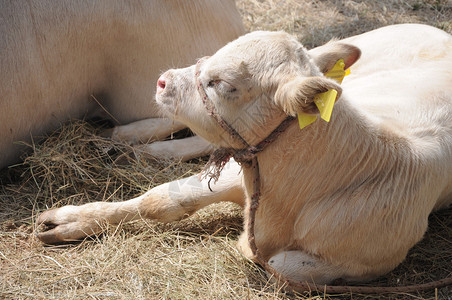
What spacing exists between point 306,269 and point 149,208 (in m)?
1.16

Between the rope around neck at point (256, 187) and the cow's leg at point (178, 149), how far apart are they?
A: 1437 mm

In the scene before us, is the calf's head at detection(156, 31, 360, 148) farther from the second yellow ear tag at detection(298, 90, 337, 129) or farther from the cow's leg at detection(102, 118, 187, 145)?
the cow's leg at detection(102, 118, 187, 145)

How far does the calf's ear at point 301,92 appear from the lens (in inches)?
99.7

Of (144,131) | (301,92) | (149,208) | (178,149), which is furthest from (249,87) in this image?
(144,131)

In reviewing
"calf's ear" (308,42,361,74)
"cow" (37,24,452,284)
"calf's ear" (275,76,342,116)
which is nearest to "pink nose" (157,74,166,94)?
"cow" (37,24,452,284)

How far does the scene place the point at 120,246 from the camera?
141 inches

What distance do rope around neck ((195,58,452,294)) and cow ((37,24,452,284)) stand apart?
0.8 inches

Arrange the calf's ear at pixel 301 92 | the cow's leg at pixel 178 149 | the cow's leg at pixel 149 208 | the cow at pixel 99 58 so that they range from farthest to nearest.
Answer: the cow's leg at pixel 178 149 → the cow at pixel 99 58 → the cow's leg at pixel 149 208 → the calf's ear at pixel 301 92

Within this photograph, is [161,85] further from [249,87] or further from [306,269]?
[306,269]

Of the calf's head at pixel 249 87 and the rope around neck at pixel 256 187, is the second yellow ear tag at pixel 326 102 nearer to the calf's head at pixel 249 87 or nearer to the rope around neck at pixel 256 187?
the calf's head at pixel 249 87

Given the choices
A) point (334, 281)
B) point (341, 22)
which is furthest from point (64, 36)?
point (341, 22)

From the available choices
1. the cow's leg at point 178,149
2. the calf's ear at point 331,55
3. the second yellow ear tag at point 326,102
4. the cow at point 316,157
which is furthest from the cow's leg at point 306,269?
the cow's leg at point 178,149

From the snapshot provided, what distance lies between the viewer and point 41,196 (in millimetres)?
4109

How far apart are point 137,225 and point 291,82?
167cm
